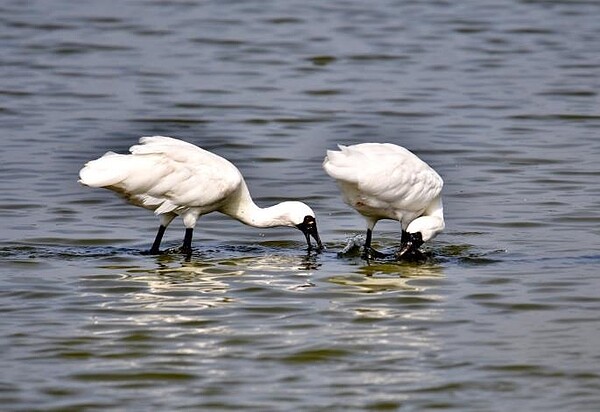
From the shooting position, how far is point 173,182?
12.3m

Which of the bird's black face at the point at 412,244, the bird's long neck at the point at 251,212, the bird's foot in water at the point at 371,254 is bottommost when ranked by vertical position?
the bird's foot in water at the point at 371,254

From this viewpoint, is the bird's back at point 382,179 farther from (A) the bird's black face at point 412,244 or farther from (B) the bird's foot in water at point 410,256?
(B) the bird's foot in water at point 410,256

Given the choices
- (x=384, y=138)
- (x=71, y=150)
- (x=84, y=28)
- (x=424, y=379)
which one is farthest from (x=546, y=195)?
(x=84, y=28)

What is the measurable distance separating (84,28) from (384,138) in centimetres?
854

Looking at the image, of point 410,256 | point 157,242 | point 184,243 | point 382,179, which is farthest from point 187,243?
point 410,256

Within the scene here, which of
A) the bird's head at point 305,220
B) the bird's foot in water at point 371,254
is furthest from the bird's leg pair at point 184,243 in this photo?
the bird's foot in water at point 371,254

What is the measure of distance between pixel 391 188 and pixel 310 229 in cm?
94

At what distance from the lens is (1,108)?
1870cm

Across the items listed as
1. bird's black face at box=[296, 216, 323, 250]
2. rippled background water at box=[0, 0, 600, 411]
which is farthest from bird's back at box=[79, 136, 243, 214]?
bird's black face at box=[296, 216, 323, 250]

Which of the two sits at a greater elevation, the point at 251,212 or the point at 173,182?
the point at 173,182

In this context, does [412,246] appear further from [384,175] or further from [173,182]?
[173,182]

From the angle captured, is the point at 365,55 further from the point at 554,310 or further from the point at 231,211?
the point at 554,310

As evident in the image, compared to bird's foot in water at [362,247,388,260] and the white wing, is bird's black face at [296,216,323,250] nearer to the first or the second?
bird's foot in water at [362,247,388,260]

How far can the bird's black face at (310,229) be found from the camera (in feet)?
41.7
